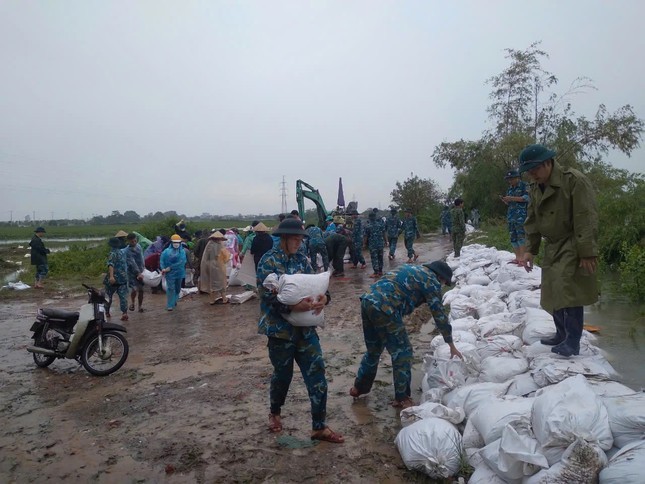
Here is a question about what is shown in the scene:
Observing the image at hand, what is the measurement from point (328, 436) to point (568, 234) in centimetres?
210

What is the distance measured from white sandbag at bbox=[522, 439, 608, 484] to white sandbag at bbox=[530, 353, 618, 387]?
725 mm

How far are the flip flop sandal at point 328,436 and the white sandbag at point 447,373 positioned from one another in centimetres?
78

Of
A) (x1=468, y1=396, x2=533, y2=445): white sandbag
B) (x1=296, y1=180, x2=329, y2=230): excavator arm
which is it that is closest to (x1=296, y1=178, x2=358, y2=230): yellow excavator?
(x1=296, y1=180, x2=329, y2=230): excavator arm

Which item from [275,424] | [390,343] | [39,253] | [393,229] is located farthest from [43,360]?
[393,229]

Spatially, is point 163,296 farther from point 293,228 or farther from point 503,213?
point 503,213

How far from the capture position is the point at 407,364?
11.6ft

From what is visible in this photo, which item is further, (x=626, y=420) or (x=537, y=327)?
(x=537, y=327)

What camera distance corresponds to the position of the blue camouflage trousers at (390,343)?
3453 mm

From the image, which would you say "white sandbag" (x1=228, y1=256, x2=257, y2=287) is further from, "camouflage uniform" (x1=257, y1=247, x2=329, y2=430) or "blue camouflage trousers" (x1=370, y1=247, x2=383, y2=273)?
"camouflage uniform" (x1=257, y1=247, x2=329, y2=430)

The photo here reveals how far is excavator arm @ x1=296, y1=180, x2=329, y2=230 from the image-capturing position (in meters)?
16.5

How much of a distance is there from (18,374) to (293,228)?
413cm

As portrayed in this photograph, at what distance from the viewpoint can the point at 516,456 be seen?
7.09 feet

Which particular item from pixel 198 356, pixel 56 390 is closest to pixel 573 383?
pixel 198 356

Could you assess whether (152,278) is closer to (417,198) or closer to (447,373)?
(447,373)
